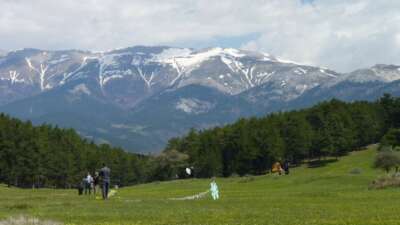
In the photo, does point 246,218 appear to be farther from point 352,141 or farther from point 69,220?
point 352,141

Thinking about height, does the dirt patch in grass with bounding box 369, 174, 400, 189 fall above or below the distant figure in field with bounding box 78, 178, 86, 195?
below

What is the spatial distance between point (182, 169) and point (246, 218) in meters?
161

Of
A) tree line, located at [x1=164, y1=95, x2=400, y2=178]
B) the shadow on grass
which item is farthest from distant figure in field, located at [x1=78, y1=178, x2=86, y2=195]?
the shadow on grass

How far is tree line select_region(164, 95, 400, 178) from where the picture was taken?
560 ft

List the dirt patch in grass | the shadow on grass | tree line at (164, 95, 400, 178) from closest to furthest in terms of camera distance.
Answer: the dirt patch in grass, the shadow on grass, tree line at (164, 95, 400, 178)

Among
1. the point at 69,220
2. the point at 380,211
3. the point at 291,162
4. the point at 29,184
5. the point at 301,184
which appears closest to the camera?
the point at 69,220

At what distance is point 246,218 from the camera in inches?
1302

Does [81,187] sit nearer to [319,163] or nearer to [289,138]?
[319,163]

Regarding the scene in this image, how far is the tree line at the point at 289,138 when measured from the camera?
170625 mm

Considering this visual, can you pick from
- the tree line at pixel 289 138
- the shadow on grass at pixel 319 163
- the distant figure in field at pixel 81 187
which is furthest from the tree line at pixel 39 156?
the distant figure in field at pixel 81 187

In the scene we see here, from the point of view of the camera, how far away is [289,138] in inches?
6924

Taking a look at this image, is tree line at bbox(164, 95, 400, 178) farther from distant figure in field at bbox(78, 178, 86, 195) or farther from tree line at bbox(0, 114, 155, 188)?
distant figure in field at bbox(78, 178, 86, 195)

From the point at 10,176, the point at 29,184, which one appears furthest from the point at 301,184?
the point at 29,184

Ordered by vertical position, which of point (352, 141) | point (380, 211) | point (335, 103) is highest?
point (335, 103)
